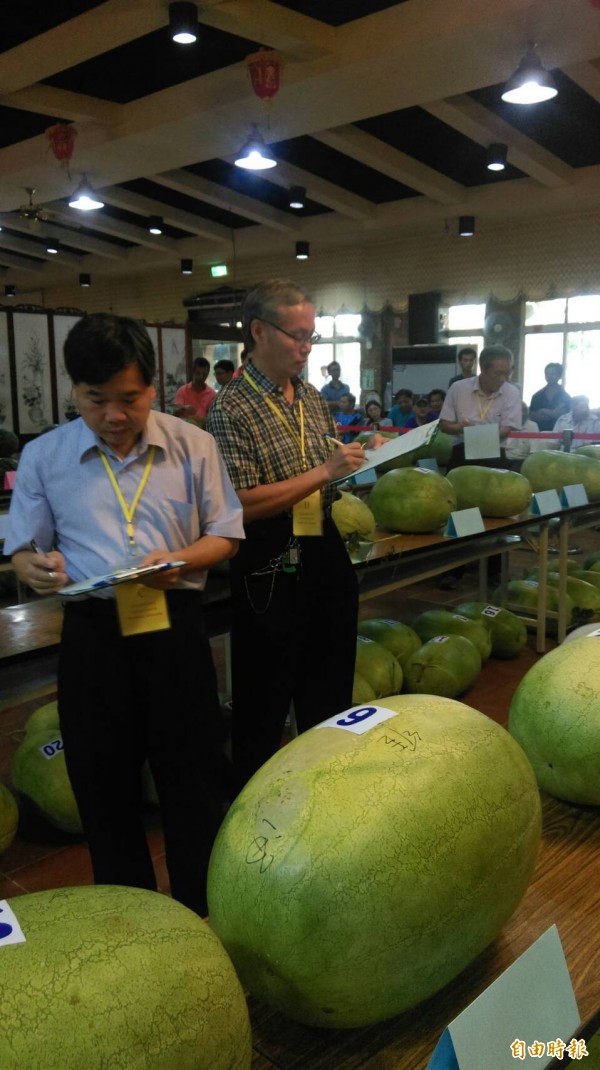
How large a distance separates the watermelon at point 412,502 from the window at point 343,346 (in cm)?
1196

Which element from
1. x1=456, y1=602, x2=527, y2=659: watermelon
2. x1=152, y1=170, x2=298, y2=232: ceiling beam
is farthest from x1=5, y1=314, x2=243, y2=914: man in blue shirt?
x1=152, y1=170, x2=298, y2=232: ceiling beam

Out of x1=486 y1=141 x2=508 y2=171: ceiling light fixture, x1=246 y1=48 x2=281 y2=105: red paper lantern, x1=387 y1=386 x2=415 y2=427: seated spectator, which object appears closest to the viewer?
x1=246 y1=48 x2=281 y2=105: red paper lantern

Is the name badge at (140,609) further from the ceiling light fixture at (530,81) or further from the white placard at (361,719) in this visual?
the ceiling light fixture at (530,81)

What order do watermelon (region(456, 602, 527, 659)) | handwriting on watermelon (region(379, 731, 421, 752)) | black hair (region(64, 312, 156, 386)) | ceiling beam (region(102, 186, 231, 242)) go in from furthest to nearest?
ceiling beam (region(102, 186, 231, 242)), watermelon (region(456, 602, 527, 659)), black hair (region(64, 312, 156, 386)), handwriting on watermelon (region(379, 731, 421, 752))

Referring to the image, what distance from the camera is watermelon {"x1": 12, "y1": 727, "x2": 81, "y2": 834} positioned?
2.56 meters

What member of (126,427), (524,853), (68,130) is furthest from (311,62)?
(524,853)

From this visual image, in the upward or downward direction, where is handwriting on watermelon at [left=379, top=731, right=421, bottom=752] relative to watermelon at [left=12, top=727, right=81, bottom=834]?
upward

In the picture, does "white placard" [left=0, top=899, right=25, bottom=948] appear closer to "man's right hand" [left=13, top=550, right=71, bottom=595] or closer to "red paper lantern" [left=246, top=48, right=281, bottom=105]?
"man's right hand" [left=13, top=550, right=71, bottom=595]

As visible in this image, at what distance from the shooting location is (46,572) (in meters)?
1.56

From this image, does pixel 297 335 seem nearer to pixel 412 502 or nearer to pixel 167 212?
pixel 412 502

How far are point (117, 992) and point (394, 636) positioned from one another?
2.97 m

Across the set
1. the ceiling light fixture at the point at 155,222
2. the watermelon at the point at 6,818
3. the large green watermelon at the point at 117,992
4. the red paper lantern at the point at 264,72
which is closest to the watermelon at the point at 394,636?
the watermelon at the point at 6,818

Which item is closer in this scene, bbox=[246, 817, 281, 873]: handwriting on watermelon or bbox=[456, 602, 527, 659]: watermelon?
bbox=[246, 817, 281, 873]: handwriting on watermelon

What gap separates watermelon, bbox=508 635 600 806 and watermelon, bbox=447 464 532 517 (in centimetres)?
262
